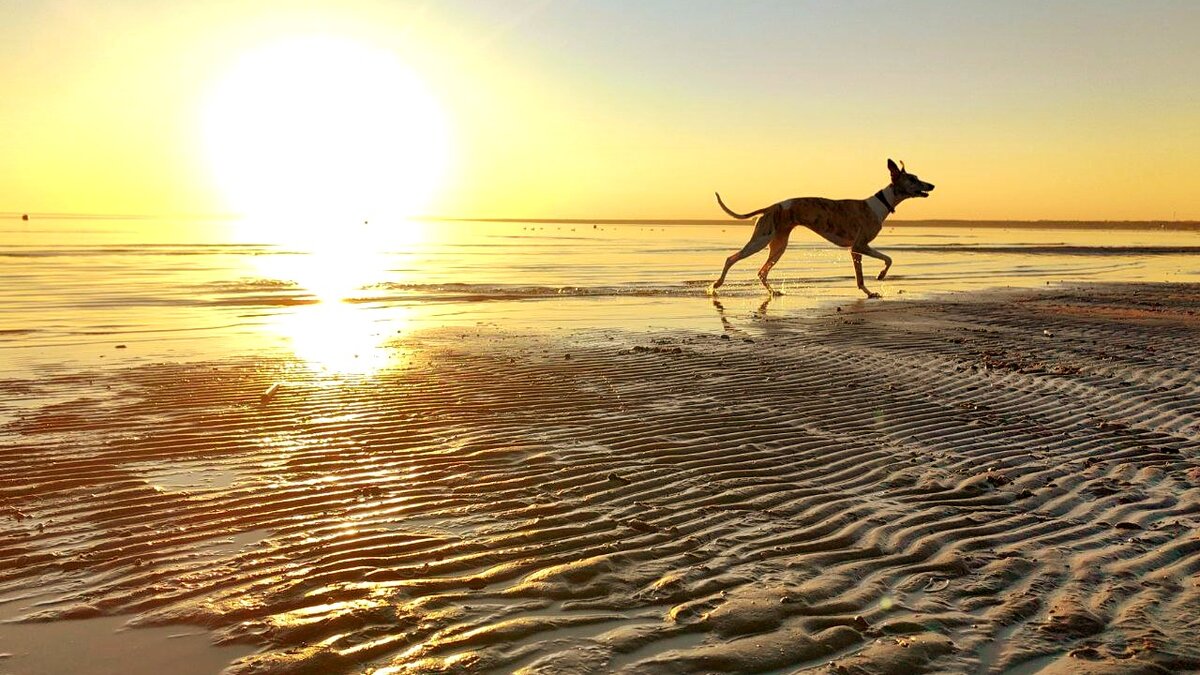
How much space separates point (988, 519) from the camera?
4.23 metres

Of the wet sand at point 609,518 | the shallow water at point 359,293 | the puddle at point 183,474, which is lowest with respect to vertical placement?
the wet sand at point 609,518

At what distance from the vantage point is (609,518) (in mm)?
4242

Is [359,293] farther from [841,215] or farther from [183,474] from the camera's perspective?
[183,474]

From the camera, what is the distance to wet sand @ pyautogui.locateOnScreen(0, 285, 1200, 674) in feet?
9.72

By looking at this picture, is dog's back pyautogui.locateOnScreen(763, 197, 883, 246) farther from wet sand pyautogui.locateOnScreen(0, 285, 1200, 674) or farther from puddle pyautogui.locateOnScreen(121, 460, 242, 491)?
puddle pyautogui.locateOnScreen(121, 460, 242, 491)

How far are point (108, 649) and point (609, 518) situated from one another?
2.17m

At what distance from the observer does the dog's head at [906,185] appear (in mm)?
17344

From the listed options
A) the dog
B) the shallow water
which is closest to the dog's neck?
the dog

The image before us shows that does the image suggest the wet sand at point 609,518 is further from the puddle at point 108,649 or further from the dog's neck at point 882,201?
the dog's neck at point 882,201

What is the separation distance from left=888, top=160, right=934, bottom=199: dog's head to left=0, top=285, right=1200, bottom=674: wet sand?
9.63 metres

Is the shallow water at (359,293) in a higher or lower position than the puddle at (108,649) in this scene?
higher

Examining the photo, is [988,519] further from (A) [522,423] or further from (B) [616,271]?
(B) [616,271]

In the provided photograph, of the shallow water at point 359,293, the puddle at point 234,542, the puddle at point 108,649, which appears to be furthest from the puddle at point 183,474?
the shallow water at point 359,293

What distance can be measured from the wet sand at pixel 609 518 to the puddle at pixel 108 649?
0.08 ft
